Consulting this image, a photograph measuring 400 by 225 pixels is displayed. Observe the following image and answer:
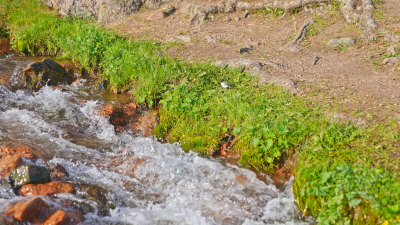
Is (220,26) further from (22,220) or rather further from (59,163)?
(22,220)

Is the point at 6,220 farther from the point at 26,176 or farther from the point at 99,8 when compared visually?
the point at 99,8

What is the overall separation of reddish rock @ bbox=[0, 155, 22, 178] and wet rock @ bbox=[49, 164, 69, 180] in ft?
1.28

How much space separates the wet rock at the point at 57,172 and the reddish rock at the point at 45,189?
0.33 meters

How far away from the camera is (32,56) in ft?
30.1

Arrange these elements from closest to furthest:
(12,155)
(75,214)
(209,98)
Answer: (75,214)
(12,155)
(209,98)

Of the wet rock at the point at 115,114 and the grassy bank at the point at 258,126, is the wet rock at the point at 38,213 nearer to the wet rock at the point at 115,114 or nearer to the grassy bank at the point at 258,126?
the grassy bank at the point at 258,126

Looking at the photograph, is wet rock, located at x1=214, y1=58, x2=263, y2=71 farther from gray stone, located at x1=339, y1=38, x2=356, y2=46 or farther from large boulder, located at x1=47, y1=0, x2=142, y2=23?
large boulder, located at x1=47, y1=0, x2=142, y2=23

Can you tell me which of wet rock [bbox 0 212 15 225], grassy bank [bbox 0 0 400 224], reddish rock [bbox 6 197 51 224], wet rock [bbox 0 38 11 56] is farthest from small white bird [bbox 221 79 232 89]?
wet rock [bbox 0 38 11 56]

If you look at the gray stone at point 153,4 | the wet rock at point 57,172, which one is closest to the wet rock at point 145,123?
the wet rock at point 57,172

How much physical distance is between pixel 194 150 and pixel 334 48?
13.6 ft

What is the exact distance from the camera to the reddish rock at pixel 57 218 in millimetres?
3742

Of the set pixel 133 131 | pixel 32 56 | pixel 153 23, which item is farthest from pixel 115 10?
pixel 133 131

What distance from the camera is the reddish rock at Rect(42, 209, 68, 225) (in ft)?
12.3

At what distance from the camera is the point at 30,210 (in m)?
3.74
